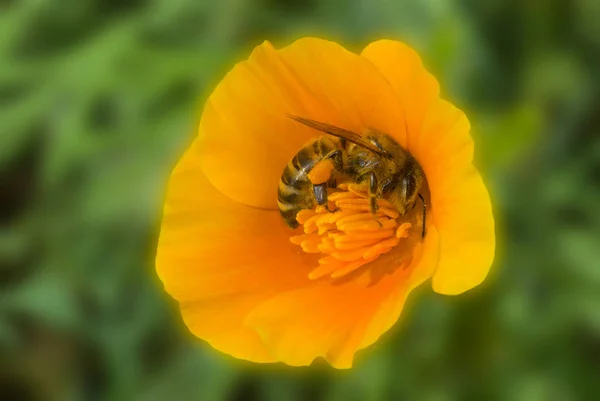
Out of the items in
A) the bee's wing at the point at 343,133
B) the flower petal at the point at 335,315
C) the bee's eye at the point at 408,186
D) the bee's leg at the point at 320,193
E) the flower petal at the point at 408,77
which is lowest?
the flower petal at the point at 335,315

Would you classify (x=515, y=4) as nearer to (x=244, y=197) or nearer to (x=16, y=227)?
(x=244, y=197)

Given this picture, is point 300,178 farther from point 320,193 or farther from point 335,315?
point 335,315

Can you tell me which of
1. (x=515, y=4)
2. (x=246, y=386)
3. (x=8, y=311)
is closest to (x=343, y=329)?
(x=246, y=386)

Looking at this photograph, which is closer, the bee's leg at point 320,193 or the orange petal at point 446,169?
the orange petal at point 446,169

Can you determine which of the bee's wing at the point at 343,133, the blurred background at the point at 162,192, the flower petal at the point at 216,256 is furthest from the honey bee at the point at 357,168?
the blurred background at the point at 162,192

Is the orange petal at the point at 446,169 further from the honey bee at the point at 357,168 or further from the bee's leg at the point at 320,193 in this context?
the bee's leg at the point at 320,193

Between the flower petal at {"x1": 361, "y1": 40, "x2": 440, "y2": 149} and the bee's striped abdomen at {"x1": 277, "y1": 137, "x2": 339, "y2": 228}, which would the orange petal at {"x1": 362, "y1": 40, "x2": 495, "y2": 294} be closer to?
the flower petal at {"x1": 361, "y1": 40, "x2": 440, "y2": 149}
